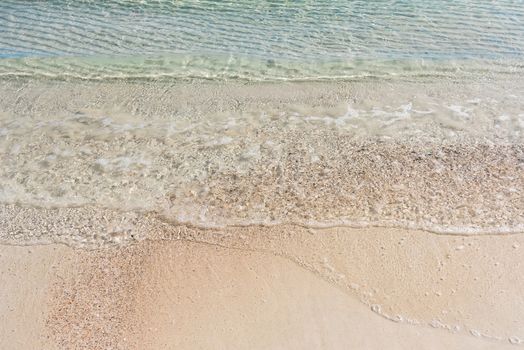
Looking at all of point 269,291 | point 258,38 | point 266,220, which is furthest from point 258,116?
point 269,291

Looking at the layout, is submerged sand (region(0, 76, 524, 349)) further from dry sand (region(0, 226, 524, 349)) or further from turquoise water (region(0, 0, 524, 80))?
turquoise water (region(0, 0, 524, 80))

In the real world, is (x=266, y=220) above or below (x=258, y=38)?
below

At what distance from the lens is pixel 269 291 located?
374 cm

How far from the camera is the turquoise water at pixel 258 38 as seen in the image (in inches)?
275

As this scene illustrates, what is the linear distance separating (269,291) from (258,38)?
16.1 feet

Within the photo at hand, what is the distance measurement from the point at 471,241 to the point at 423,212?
45cm

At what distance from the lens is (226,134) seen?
5.59m

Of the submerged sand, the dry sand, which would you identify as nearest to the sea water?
the submerged sand

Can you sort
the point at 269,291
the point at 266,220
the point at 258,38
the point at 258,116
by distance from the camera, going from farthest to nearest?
the point at 258,38 < the point at 258,116 < the point at 266,220 < the point at 269,291

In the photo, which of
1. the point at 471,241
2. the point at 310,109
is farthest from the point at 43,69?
the point at 471,241

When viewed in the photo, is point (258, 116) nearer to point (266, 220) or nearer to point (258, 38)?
point (266, 220)

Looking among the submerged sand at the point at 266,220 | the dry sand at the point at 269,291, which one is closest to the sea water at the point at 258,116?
the submerged sand at the point at 266,220

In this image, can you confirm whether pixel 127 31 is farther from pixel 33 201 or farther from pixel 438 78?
pixel 438 78

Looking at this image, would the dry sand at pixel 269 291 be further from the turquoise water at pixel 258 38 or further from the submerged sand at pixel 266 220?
the turquoise water at pixel 258 38
